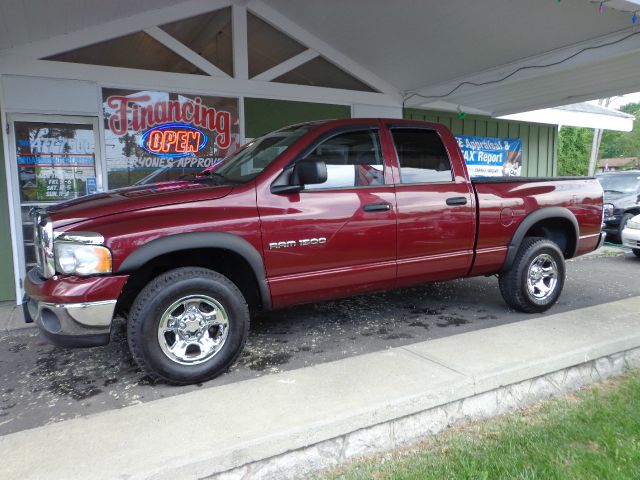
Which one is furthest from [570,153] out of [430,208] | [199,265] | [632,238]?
[199,265]

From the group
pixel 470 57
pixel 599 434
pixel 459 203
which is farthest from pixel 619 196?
pixel 599 434

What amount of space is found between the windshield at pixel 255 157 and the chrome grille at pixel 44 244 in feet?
4.29

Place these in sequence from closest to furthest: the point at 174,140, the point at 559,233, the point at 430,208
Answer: the point at 430,208
the point at 559,233
the point at 174,140

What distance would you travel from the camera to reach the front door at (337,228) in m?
3.64

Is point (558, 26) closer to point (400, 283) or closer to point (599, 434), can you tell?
point (400, 283)

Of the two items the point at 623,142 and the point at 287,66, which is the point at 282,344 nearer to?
the point at 287,66

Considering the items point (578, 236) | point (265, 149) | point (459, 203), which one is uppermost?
point (265, 149)

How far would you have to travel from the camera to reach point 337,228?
3.81 metres

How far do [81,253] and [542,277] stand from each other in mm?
4286

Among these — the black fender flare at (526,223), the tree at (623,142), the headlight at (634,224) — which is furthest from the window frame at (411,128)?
the tree at (623,142)

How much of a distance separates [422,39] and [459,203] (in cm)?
383

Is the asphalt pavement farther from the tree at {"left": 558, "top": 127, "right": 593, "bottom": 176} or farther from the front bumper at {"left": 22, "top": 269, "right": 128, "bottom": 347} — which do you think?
the tree at {"left": 558, "top": 127, "right": 593, "bottom": 176}

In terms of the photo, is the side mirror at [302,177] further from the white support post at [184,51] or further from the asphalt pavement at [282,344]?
the white support post at [184,51]

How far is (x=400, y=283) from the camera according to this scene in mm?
4273
